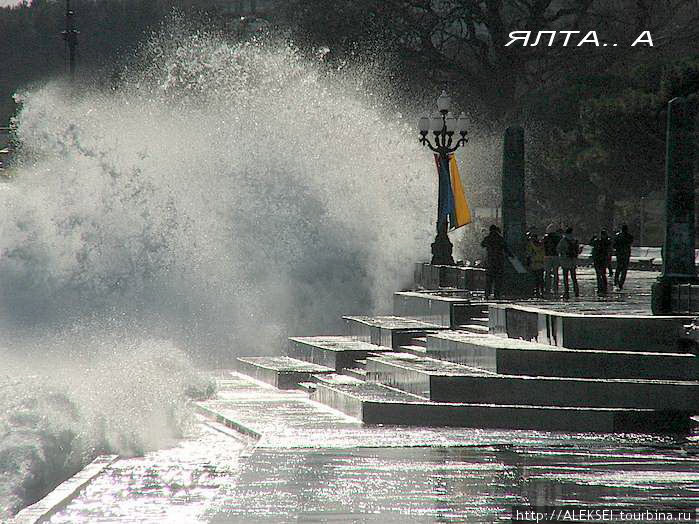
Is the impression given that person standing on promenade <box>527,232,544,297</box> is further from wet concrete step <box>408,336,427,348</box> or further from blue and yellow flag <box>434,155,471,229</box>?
blue and yellow flag <box>434,155,471,229</box>

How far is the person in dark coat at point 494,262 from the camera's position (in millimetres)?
20391

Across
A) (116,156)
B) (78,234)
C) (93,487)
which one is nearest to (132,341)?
(78,234)

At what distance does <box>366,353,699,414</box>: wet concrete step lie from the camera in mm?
13125

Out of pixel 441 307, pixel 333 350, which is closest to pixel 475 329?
pixel 441 307

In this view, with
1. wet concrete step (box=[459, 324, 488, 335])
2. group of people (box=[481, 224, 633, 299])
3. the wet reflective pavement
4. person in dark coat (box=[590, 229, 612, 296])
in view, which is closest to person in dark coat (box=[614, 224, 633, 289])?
group of people (box=[481, 224, 633, 299])

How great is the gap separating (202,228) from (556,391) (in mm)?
16625

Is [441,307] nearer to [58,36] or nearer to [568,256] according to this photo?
[568,256]

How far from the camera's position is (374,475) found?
10.4 m

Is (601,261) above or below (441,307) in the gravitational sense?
above

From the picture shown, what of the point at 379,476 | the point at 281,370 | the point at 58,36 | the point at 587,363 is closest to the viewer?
the point at 379,476

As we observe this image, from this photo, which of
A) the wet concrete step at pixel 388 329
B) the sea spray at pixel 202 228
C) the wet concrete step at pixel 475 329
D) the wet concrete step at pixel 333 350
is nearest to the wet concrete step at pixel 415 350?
the wet concrete step at pixel 388 329

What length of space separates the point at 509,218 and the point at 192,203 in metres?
9.99

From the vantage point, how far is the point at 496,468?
10.8 m

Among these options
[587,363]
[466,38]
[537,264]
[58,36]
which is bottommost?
[587,363]
